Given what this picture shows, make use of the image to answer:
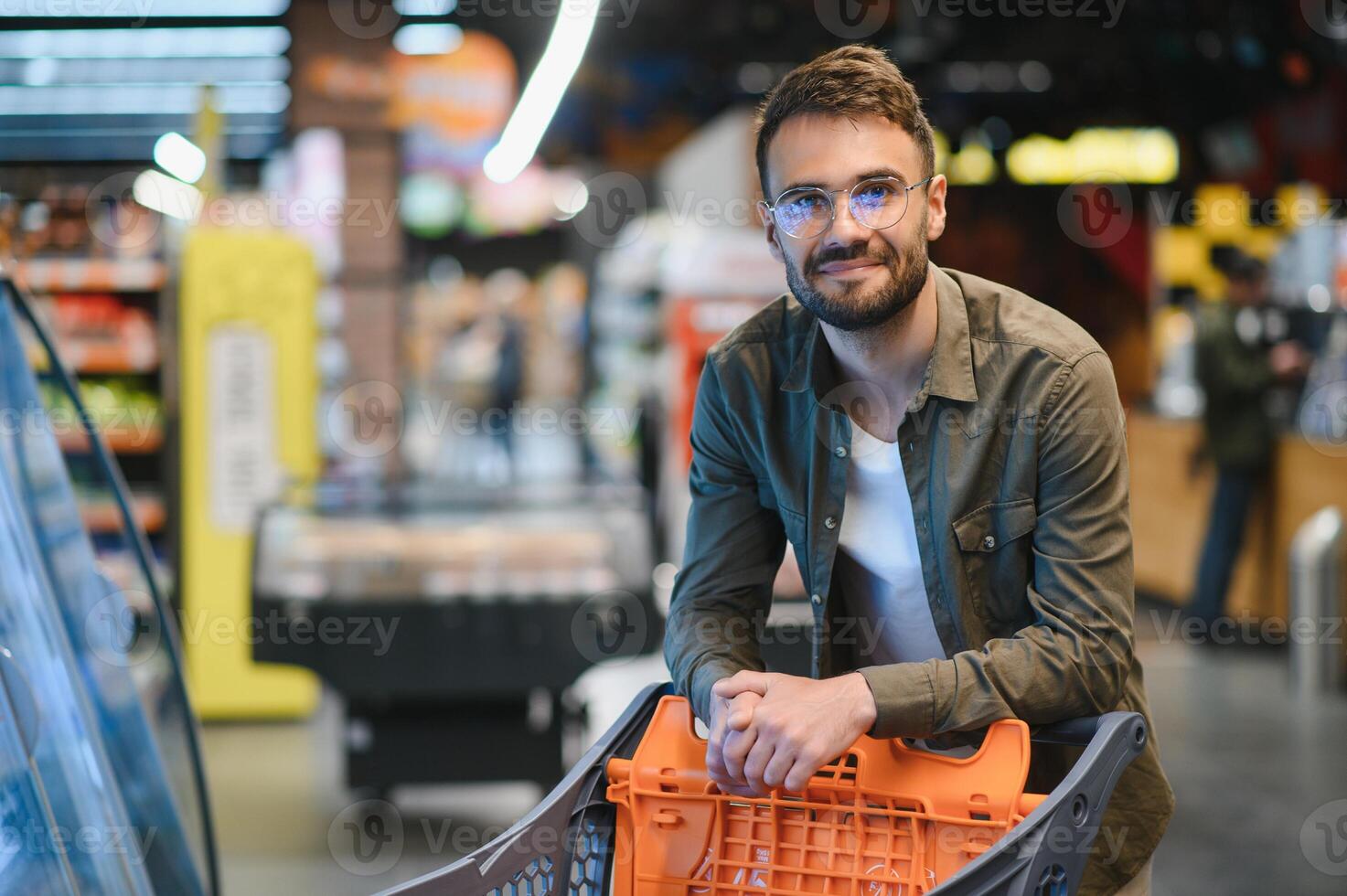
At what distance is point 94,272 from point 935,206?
6001mm

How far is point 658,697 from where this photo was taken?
187 centimetres

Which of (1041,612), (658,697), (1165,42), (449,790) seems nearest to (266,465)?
(449,790)

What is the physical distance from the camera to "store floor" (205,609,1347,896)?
3998 millimetres

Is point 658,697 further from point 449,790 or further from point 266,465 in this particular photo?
point 266,465

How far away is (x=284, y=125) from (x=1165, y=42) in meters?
7.78

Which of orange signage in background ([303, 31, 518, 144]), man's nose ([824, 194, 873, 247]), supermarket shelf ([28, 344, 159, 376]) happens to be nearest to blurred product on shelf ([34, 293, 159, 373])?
supermarket shelf ([28, 344, 159, 376])

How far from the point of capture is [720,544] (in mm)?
1945

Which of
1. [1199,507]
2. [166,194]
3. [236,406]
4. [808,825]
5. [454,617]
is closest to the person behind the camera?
[808,825]

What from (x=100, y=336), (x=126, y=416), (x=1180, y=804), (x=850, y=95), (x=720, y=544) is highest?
(x=850, y=95)

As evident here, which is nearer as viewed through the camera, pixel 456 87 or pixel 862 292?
pixel 862 292

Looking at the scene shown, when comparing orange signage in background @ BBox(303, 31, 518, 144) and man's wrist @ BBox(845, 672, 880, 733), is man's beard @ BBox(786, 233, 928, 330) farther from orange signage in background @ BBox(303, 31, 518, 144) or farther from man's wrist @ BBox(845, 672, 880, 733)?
orange signage in background @ BBox(303, 31, 518, 144)

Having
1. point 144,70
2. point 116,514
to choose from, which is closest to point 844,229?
point 116,514

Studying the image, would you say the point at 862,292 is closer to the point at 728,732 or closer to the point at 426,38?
the point at 728,732

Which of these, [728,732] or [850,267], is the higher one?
[850,267]
